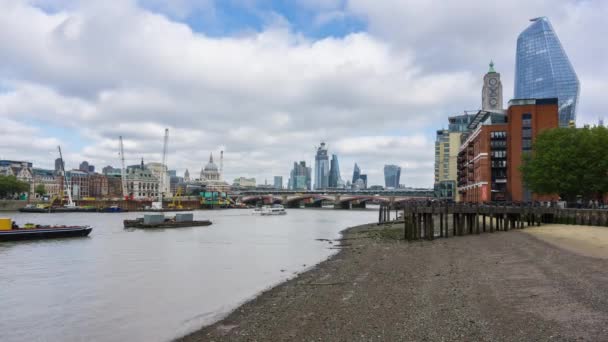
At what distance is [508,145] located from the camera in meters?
108

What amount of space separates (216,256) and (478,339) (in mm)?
33414

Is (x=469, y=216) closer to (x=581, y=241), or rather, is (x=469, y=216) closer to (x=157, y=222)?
(x=581, y=241)

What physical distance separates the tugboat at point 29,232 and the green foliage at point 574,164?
222 ft

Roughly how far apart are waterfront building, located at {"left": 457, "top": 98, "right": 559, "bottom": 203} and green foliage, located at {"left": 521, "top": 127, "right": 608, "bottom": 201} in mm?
25940

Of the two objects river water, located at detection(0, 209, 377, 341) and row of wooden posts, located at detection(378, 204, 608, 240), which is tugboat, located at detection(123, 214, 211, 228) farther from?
row of wooden posts, located at detection(378, 204, 608, 240)

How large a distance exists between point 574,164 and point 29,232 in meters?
74.0

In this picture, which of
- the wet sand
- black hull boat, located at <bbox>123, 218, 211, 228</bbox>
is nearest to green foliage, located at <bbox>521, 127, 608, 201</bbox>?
the wet sand

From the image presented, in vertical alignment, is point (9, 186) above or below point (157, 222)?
above

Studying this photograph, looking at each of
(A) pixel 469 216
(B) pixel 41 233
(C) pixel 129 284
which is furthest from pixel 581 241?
(B) pixel 41 233

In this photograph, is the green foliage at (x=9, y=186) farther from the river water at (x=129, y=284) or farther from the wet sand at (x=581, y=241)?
the wet sand at (x=581, y=241)

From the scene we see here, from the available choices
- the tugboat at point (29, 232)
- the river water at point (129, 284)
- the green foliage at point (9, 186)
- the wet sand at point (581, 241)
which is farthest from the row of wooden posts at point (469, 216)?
the green foliage at point (9, 186)

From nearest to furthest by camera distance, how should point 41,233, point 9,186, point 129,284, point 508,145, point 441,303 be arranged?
point 441,303
point 129,284
point 41,233
point 508,145
point 9,186

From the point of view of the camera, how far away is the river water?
1997cm

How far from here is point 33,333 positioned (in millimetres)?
19156
